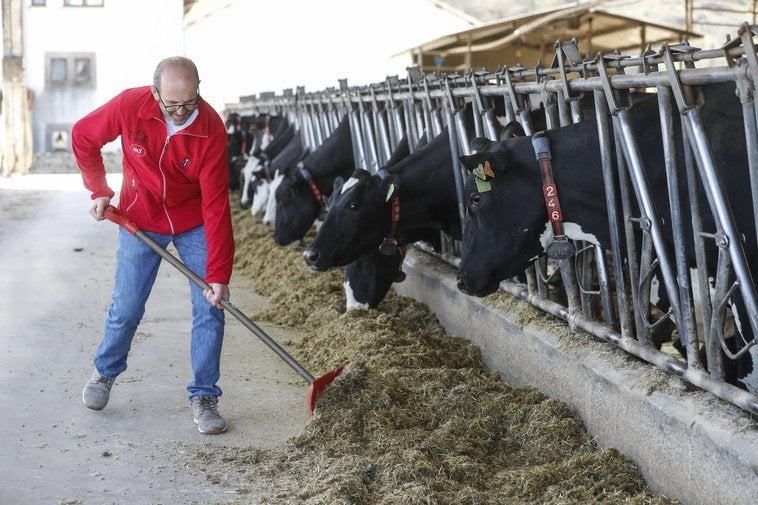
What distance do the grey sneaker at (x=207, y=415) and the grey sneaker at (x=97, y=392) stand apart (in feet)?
1.65

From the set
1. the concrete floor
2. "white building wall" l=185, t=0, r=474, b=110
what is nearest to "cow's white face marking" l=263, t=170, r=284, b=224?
the concrete floor

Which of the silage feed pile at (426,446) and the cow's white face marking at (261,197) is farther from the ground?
the cow's white face marking at (261,197)

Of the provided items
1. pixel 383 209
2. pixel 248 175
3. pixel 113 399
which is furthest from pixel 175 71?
pixel 248 175

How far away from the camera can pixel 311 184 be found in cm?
988

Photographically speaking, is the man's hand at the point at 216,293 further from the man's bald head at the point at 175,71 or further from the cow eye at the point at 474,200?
the cow eye at the point at 474,200

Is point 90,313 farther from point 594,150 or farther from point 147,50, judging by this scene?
point 147,50

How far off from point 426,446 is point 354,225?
2661 mm

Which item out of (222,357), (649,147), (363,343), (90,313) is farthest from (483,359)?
(90,313)

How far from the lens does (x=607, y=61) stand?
4.49 meters

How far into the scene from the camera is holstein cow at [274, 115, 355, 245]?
9891mm

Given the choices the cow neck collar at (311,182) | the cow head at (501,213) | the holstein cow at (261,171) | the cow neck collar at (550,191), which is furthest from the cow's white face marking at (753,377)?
the holstein cow at (261,171)

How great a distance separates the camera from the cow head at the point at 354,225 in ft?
22.2

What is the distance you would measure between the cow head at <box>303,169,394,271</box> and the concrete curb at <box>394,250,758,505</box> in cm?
101

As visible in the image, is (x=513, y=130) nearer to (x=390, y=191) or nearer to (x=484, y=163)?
(x=484, y=163)
